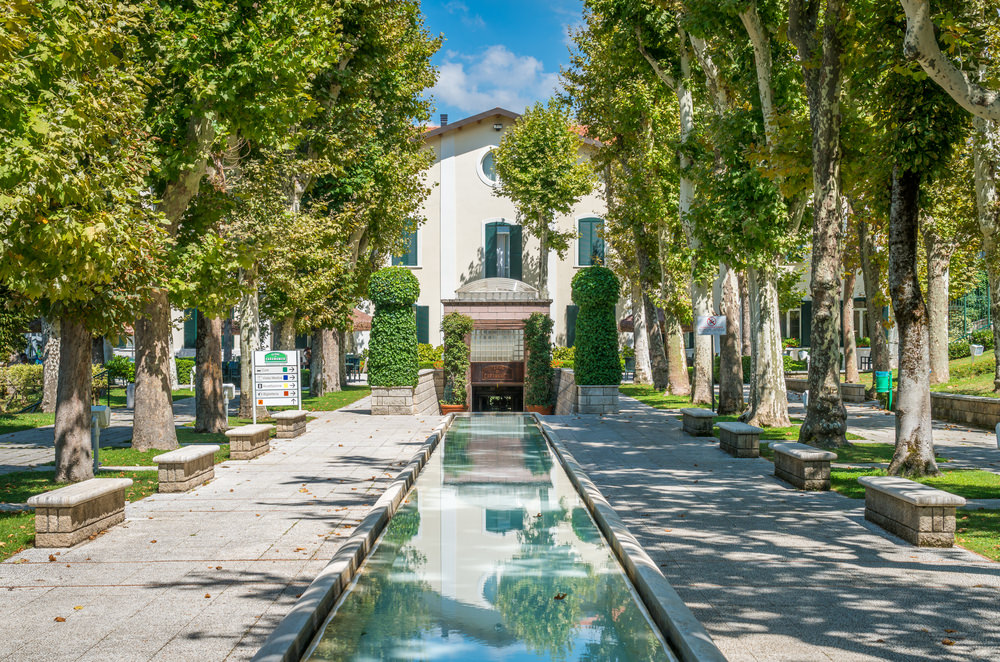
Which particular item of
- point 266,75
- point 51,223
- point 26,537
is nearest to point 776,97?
point 266,75

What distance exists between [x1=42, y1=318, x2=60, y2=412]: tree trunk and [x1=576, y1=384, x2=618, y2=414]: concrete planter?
13031 mm

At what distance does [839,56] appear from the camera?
13.1 meters

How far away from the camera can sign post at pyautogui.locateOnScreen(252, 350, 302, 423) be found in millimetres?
16266

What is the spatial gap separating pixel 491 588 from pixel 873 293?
21.5 m

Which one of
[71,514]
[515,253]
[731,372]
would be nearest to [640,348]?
[515,253]

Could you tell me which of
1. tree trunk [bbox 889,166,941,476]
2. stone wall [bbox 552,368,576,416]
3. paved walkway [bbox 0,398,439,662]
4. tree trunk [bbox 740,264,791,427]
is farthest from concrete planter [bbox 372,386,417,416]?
tree trunk [bbox 889,166,941,476]

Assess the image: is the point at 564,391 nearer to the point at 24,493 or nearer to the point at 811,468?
the point at 811,468

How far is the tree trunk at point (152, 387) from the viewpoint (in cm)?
1432

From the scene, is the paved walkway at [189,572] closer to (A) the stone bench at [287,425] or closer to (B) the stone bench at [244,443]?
(B) the stone bench at [244,443]

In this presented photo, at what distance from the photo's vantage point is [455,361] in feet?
89.8

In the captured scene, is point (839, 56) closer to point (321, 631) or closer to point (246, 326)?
point (321, 631)

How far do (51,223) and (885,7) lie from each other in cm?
1036

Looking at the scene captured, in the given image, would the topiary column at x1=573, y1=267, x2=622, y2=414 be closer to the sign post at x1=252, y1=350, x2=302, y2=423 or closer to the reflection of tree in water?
the sign post at x1=252, y1=350, x2=302, y2=423

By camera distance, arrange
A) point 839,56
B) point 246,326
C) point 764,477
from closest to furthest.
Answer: point 764,477
point 839,56
point 246,326
